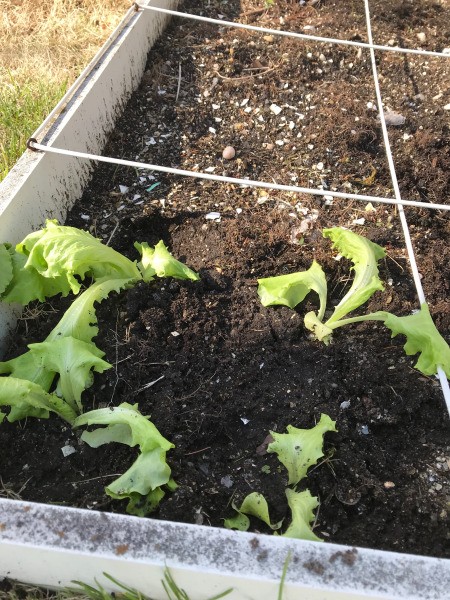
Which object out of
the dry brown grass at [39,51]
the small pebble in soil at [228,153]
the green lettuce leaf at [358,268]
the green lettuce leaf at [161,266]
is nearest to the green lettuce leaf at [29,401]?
the green lettuce leaf at [161,266]

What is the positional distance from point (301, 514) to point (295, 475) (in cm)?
15

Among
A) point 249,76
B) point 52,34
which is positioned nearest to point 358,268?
point 249,76

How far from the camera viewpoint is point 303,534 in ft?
5.04

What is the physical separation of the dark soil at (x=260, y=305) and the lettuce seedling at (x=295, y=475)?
0.05 metres

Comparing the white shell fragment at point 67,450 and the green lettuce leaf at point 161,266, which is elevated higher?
the green lettuce leaf at point 161,266

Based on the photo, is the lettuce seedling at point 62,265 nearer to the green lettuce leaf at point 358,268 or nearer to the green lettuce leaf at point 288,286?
the green lettuce leaf at point 288,286

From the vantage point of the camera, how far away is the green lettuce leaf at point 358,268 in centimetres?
206

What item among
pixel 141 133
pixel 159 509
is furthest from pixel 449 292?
pixel 141 133

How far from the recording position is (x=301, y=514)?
5.23 ft

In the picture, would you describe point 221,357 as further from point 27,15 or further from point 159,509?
point 27,15

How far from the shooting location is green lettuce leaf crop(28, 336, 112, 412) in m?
1.86

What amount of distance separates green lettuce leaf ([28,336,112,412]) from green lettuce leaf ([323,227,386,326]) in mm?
850

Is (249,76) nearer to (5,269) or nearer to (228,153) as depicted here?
(228,153)

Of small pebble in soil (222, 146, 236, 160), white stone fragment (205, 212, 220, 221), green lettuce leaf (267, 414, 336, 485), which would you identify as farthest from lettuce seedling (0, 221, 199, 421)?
small pebble in soil (222, 146, 236, 160)
